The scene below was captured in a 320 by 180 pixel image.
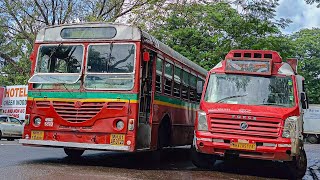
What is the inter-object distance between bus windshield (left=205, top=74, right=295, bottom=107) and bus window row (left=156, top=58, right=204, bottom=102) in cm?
132

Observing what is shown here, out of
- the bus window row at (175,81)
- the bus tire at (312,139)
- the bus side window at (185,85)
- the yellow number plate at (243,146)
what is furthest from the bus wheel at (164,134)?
the bus tire at (312,139)

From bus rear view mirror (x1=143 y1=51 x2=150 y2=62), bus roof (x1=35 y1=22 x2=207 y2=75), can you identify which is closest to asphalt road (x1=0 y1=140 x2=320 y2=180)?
bus rear view mirror (x1=143 y1=51 x2=150 y2=62)

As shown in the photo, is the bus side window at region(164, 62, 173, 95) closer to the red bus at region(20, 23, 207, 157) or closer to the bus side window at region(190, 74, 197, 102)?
the red bus at region(20, 23, 207, 157)

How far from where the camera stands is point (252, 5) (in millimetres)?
10195

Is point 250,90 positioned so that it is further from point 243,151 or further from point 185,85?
point 185,85

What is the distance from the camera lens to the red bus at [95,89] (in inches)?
373

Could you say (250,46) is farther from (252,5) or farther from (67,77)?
(67,77)

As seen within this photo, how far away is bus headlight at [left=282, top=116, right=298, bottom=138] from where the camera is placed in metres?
9.09

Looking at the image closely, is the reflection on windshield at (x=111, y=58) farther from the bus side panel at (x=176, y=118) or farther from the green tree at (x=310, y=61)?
the green tree at (x=310, y=61)

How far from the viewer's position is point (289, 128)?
9117 millimetres

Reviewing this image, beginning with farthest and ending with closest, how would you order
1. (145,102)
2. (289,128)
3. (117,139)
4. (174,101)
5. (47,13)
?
(47,13) → (174,101) → (145,102) → (117,139) → (289,128)

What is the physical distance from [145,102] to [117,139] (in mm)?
1300

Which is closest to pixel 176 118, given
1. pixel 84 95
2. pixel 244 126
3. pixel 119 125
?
pixel 119 125

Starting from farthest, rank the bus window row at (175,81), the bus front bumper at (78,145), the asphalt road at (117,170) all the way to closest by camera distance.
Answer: the bus window row at (175,81) < the bus front bumper at (78,145) < the asphalt road at (117,170)
